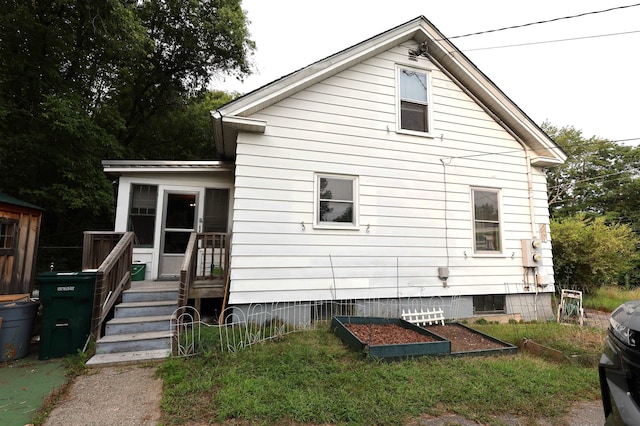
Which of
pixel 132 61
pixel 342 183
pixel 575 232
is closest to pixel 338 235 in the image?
pixel 342 183

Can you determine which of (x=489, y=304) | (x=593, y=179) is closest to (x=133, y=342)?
(x=489, y=304)

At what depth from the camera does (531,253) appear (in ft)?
23.6

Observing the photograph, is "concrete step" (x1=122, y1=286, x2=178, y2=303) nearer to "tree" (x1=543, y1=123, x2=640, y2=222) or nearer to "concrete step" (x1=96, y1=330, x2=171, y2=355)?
"concrete step" (x1=96, y1=330, x2=171, y2=355)

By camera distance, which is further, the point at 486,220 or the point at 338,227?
the point at 486,220

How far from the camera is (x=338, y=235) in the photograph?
5988 millimetres

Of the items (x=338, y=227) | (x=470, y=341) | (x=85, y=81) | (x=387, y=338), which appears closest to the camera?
(x=387, y=338)

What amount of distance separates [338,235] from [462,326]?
3009 millimetres

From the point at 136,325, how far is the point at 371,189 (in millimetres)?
4857

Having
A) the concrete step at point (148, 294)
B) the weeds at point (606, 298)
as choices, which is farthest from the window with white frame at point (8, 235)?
the weeds at point (606, 298)

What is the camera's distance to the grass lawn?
2.77 meters

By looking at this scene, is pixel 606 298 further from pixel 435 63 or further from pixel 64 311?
pixel 64 311

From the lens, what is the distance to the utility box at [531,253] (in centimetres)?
717

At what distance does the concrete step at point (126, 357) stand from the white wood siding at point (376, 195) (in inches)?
53.3

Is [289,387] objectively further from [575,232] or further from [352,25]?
[352,25]
